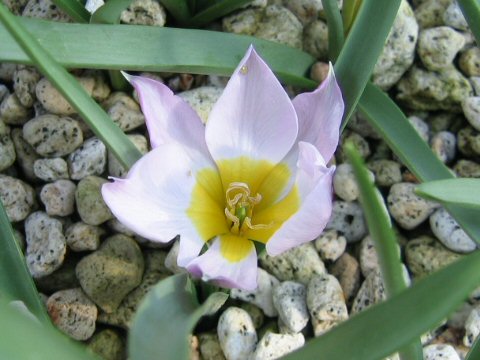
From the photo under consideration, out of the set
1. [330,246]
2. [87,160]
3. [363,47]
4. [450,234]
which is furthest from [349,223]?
[87,160]

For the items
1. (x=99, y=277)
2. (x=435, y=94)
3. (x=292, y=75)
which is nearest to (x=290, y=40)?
(x=292, y=75)

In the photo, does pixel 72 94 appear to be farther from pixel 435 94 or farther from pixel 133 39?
pixel 435 94

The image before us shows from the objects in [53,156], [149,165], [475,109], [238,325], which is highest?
[149,165]

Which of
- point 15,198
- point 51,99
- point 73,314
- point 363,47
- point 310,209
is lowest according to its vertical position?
point 73,314

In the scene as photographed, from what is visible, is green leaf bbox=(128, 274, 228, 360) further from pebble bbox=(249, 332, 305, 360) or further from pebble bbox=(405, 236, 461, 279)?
pebble bbox=(405, 236, 461, 279)

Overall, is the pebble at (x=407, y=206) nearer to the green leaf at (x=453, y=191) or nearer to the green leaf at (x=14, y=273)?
the green leaf at (x=453, y=191)

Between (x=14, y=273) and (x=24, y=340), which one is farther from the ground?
(x=24, y=340)

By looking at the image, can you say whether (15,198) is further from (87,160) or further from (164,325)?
(164,325)
